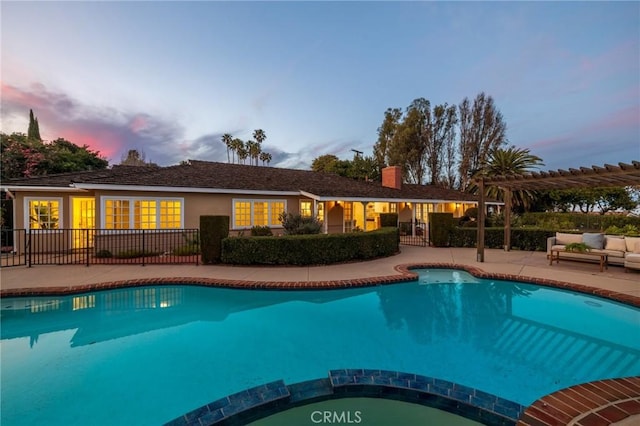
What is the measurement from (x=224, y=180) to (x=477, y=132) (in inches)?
1209

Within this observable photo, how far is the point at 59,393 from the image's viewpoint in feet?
12.1

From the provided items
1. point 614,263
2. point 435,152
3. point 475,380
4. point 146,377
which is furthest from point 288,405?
point 435,152

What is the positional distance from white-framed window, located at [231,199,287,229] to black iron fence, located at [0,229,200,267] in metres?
2.49

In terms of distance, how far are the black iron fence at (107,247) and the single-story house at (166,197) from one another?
33 cm

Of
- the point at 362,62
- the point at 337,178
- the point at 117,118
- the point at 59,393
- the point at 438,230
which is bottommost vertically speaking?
the point at 59,393

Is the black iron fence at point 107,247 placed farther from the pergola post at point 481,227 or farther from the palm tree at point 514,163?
the palm tree at point 514,163

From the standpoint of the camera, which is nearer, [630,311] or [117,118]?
[630,311]

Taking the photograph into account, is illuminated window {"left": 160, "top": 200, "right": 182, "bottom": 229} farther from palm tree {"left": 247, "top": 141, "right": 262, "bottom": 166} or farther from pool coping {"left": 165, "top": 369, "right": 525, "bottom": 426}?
palm tree {"left": 247, "top": 141, "right": 262, "bottom": 166}

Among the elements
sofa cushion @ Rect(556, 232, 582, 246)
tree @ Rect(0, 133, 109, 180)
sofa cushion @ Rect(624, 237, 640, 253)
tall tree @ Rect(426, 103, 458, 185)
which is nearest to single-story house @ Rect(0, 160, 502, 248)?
sofa cushion @ Rect(556, 232, 582, 246)

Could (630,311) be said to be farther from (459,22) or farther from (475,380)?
(459,22)

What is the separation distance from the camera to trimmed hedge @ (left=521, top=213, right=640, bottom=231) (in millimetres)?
23181

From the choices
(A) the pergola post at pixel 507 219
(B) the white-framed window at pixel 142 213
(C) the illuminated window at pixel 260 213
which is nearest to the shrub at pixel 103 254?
(B) the white-framed window at pixel 142 213

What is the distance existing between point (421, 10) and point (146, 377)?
52.7 feet

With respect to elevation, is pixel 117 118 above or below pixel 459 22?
below
